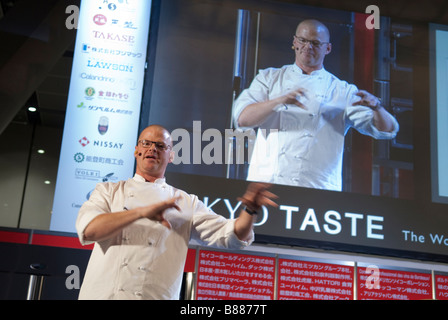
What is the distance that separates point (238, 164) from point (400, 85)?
5.40 feet

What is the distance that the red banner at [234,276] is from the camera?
4.36 m

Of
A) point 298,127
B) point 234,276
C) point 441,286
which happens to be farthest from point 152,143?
point 441,286

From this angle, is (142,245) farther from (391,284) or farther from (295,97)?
(391,284)

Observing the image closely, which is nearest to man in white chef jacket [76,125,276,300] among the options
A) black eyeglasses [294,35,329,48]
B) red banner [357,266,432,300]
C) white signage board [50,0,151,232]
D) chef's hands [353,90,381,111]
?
white signage board [50,0,151,232]

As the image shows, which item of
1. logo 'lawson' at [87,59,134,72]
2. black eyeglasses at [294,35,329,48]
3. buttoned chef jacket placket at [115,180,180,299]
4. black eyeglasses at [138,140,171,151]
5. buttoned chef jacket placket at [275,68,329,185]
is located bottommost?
buttoned chef jacket placket at [115,180,180,299]

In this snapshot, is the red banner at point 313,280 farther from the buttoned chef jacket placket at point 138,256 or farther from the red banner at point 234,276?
the buttoned chef jacket placket at point 138,256

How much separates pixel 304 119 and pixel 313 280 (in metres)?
1.28

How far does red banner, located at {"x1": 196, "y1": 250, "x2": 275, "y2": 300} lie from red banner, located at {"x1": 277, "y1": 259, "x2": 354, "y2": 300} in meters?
0.10

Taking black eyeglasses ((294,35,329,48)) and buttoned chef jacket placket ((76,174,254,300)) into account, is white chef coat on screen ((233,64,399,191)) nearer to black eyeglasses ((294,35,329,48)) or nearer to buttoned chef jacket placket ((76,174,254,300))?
black eyeglasses ((294,35,329,48))

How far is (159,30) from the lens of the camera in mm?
4906

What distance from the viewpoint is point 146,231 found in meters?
1.90

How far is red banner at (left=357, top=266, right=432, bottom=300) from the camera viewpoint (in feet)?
14.8
